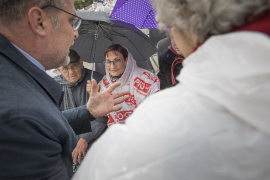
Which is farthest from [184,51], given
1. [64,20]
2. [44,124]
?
[64,20]

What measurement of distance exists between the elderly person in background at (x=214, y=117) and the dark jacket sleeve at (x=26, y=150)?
49 centimetres

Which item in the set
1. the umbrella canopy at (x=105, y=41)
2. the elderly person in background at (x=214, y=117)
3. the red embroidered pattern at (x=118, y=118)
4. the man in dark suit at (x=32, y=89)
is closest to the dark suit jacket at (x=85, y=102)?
the red embroidered pattern at (x=118, y=118)

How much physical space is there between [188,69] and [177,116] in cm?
16

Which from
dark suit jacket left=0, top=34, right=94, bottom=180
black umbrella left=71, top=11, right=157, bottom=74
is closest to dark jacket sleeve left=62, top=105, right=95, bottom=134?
dark suit jacket left=0, top=34, right=94, bottom=180

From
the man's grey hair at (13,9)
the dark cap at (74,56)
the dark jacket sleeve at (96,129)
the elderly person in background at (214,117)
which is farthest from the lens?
the dark cap at (74,56)

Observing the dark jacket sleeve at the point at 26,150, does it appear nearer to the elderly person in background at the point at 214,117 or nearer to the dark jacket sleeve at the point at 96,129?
the elderly person in background at the point at 214,117

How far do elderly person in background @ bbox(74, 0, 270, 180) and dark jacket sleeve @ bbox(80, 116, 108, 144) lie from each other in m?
1.84

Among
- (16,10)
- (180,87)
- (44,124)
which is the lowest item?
(44,124)

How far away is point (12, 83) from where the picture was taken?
0.85 m

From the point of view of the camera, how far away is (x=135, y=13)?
2260 millimetres

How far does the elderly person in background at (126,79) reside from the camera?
2.23 meters

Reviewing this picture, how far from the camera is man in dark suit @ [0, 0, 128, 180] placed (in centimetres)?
79

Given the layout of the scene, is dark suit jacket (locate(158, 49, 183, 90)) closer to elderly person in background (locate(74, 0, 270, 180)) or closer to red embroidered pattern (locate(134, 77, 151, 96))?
red embroidered pattern (locate(134, 77, 151, 96))

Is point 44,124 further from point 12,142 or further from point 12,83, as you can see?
point 12,83
